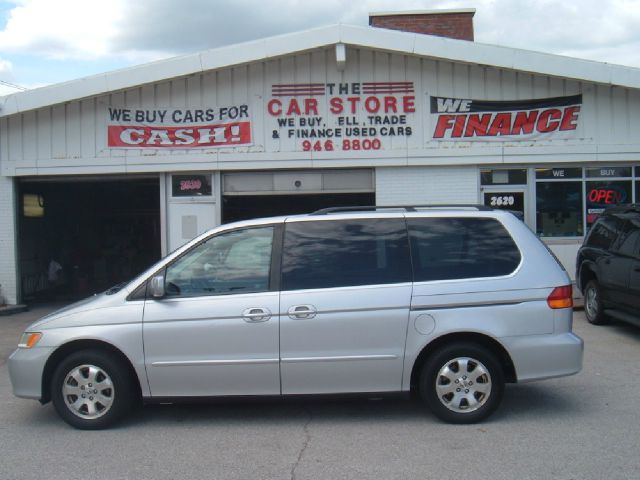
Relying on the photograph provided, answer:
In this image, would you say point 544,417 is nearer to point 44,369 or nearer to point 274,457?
point 274,457

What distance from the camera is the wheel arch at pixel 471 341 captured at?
5680 mm

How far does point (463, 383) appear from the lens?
5641 millimetres

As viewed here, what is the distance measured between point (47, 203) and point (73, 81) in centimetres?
402

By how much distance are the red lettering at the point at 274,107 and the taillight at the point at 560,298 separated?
8.27 m

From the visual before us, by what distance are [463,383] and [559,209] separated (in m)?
8.44

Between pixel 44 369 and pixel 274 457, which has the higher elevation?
pixel 44 369

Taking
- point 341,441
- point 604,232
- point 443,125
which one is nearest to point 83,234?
point 443,125

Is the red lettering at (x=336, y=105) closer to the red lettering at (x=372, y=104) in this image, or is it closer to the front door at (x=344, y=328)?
the red lettering at (x=372, y=104)

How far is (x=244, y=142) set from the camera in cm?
1294

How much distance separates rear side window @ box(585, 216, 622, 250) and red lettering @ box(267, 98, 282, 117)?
6.16 meters

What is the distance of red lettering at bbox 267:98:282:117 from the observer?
12.9m

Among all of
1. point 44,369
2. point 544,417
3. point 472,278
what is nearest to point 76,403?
point 44,369

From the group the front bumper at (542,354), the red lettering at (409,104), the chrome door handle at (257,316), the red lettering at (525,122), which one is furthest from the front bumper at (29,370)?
the red lettering at (525,122)

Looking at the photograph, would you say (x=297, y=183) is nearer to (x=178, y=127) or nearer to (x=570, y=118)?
(x=178, y=127)
